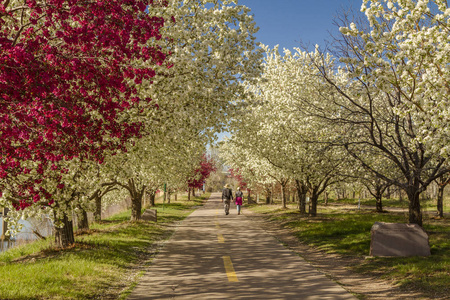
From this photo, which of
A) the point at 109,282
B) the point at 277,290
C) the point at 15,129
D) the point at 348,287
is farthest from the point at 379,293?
the point at 15,129

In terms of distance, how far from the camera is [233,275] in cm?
902

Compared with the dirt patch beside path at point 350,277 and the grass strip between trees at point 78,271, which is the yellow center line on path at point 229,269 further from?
the dirt patch beside path at point 350,277

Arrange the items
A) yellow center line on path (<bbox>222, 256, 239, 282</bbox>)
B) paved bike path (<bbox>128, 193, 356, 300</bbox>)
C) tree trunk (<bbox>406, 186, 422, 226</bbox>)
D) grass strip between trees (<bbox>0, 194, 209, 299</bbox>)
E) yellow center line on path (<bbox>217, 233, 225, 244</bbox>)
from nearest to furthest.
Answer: paved bike path (<bbox>128, 193, 356, 300</bbox>) < grass strip between trees (<bbox>0, 194, 209, 299</bbox>) < yellow center line on path (<bbox>222, 256, 239, 282</bbox>) < tree trunk (<bbox>406, 186, 422, 226</bbox>) < yellow center line on path (<bbox>217, 233, 225, 244</bbox>)

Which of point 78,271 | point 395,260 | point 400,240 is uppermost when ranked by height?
point 400,240

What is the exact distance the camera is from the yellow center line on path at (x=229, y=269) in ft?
28.4

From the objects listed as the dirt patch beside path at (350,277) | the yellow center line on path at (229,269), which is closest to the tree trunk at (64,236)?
the yellow center line on path at (229,269)

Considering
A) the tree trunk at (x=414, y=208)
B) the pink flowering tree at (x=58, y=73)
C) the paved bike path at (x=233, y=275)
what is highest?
the pink flowering tree at (x=58, y=73)

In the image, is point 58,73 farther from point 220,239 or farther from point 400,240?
point 220,239

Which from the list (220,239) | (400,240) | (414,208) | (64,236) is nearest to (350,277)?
(400,240)

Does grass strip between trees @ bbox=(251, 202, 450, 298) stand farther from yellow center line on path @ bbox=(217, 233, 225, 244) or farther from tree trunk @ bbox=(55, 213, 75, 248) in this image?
tree trunk @ bbox=(55, 213, 75, 248)

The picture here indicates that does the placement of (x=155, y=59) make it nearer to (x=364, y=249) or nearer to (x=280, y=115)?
(x=364, y=249)

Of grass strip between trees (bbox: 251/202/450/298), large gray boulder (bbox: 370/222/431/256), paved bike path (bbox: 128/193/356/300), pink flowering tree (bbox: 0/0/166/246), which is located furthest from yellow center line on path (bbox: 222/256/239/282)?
large gray boulder (bbox: 370/222/431/256)

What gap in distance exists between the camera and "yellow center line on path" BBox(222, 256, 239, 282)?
8648mm

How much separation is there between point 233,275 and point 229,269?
0.70 metres
